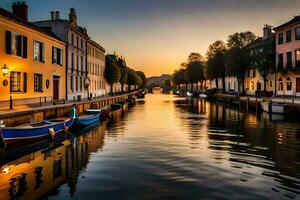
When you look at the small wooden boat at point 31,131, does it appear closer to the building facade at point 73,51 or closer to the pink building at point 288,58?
the building facade at point 73,51

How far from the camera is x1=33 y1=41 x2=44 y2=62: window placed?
131 feet

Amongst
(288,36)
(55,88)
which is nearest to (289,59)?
(288,36)

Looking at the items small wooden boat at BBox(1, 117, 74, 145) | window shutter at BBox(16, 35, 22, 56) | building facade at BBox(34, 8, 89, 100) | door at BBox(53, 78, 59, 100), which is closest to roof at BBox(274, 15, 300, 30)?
building facade at BBox(34, 8, 89, 100)

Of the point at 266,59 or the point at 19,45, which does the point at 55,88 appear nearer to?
the point at 19,45

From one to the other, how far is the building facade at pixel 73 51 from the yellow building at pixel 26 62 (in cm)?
304

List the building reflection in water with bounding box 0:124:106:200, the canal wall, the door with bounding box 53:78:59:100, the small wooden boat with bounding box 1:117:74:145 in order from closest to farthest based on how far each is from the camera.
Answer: the building reflection in water with bounding box 0:124:106:200 < the small wooden boat with bounding box 1:117:74:145 < the canal wall < the door with bounding box 53:78:59:100

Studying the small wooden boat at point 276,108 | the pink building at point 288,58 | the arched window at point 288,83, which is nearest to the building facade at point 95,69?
the small wooden boat at point 276,108

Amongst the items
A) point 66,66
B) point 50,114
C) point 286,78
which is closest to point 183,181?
point 50,114

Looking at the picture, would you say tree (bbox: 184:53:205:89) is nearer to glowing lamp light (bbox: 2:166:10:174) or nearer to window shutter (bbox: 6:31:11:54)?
window shutter (bbox: 6:31:11:54)

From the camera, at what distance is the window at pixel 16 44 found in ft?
110

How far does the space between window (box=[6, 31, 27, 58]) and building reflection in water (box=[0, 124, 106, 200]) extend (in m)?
14.1

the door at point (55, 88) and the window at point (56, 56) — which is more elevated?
the window at point (56, 56)

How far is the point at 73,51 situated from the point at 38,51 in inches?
582

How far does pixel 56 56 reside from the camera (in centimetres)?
4816
